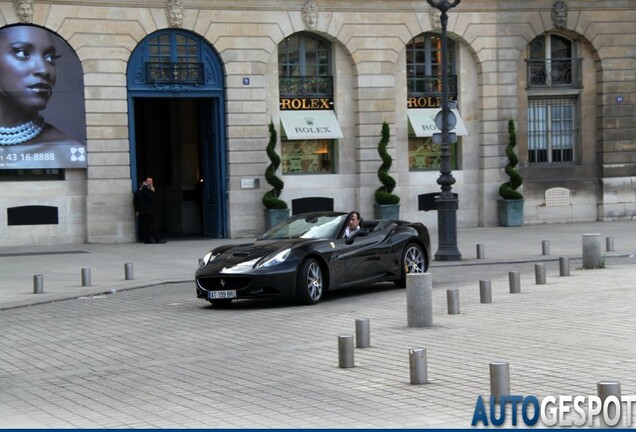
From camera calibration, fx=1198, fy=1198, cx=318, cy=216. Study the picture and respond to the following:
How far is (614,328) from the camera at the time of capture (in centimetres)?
1350

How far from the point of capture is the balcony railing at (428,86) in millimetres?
35094

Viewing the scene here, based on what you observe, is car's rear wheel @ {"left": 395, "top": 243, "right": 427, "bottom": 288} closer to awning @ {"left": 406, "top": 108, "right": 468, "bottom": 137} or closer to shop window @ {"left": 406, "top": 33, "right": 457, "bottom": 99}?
awning @ {"left": 406, "top": 108, "right": 468, "bottom": 137}

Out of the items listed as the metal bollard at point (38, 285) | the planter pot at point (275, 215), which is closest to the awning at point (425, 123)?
the planter pot at point (275, 215)

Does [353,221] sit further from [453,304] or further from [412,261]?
[453,304]

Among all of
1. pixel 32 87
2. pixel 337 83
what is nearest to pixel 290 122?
pixel 337 83

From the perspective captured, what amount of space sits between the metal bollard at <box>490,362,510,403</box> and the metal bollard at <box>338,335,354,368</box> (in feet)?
8.33

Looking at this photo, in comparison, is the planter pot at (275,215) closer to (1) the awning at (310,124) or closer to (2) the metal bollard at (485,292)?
(1) the awning at (310,124)

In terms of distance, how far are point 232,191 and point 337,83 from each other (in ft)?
14.6

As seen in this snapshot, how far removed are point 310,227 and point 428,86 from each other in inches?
688

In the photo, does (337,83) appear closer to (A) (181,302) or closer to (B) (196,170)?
(B) (196,170)

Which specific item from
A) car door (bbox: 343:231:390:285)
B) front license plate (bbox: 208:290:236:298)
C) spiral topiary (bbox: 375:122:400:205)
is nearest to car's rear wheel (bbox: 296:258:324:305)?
car door (bbox: 343:231:390:285)

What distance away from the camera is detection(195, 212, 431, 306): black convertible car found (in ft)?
55.6

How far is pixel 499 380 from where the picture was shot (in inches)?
362

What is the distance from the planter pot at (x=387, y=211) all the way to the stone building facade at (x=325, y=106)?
0.50 meters
